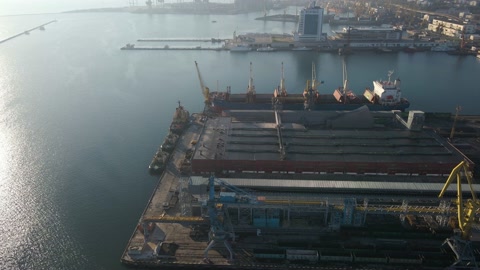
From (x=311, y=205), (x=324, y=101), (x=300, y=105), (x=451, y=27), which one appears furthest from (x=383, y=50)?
(x=311, y=205)

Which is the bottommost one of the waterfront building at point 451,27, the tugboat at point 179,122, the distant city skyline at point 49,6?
the tugboat at point 179,122

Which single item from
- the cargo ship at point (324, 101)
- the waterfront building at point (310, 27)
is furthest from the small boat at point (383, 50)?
the cargo ship at point (324, 101)

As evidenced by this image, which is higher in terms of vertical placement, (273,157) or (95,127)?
(273,157)

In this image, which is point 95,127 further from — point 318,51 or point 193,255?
point 318,51

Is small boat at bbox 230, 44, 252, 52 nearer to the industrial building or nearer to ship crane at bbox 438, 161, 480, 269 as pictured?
the industrial building

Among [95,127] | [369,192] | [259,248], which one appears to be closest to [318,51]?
[95,127]

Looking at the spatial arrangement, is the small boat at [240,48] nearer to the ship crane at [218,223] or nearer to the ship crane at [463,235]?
the ship crane at [218,223]

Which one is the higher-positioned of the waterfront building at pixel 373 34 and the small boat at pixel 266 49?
the waterfront building at pixel 373 34
